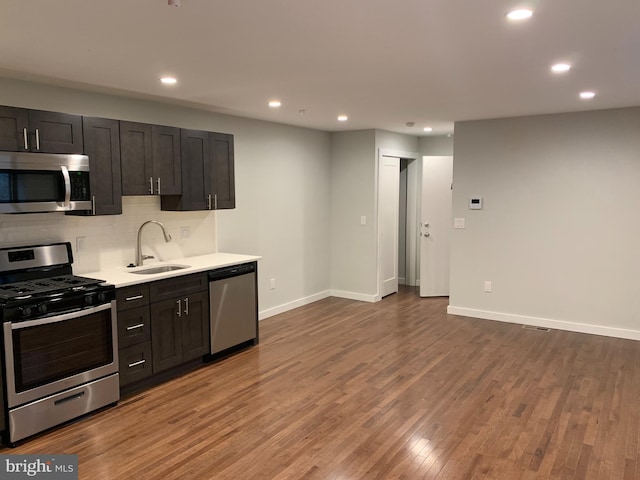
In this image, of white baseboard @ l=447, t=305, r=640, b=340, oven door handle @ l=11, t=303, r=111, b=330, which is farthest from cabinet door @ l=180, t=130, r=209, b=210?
white baseboard @ l=447, t=305, r=640, b=340

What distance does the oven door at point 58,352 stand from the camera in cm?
296

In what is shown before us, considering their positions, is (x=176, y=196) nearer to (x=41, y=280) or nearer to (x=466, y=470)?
(x=41, y=280)

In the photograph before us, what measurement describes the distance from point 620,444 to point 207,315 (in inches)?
128

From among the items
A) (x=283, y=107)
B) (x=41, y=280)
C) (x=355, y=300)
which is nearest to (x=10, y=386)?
(x=41, y=280)

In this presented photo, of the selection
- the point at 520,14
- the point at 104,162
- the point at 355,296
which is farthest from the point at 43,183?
the point at 355,296

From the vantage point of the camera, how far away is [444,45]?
274cm

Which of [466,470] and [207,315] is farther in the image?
Answer: [207,315]

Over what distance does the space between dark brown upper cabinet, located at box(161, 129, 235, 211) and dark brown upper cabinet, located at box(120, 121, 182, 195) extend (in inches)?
3.9

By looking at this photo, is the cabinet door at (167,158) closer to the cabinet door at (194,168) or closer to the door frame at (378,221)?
the cabinet door at (194,168)

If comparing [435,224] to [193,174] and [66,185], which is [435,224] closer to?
[193,174]

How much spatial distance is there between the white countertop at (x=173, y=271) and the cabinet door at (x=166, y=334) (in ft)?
0.77

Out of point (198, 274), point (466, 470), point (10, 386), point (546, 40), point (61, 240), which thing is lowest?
point (466, 470)

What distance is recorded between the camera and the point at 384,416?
133 inches

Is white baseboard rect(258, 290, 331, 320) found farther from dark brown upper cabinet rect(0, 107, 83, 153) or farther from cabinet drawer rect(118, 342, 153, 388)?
dark brown upper cabinet rect(0, 107, 83, 153)
